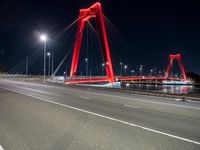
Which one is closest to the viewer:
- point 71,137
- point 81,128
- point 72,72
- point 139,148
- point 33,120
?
point 139,148

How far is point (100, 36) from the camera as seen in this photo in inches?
1697

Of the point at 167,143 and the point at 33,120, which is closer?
the point at 167,143

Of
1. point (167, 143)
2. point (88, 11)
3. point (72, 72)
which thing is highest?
point (88, 11)

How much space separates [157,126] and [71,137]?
307 cm

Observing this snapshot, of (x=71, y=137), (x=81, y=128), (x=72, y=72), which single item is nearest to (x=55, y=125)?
(x=81, y=128)

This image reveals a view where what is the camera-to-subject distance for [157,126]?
23.8 ft

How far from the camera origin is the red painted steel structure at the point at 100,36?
4181cm

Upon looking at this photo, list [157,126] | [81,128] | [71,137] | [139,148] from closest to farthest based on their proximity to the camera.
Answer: [139,148]
[71,137]
[81,128]
[157,126]

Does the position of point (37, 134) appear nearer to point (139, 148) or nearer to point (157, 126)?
point (139, 148)

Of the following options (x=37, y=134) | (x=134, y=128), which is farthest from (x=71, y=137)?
(x=134, y=128)

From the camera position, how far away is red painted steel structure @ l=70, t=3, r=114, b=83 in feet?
137

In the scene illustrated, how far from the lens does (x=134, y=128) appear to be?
6.91 m

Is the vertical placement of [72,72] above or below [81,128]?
above

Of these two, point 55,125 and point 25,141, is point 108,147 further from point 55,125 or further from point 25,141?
point 55,125
